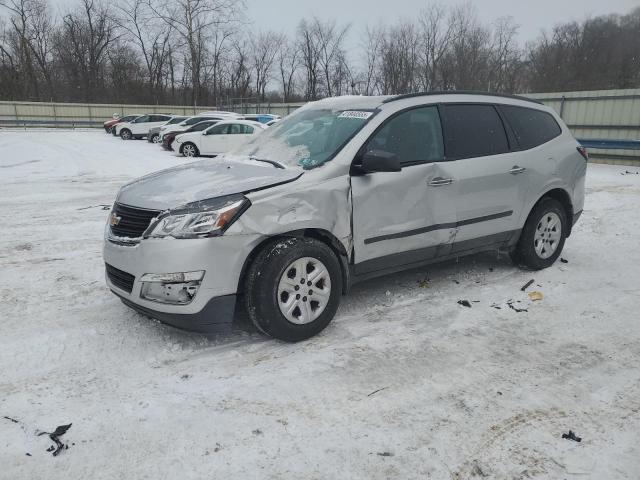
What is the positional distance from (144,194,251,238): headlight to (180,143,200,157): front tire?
17.2 metres

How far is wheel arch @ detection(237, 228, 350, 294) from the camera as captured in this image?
360 cm

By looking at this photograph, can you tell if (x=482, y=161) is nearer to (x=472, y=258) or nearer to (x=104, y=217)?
(x=472, y=258)

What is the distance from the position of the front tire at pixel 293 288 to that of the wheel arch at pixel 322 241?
4cm

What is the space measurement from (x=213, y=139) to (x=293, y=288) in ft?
56.4

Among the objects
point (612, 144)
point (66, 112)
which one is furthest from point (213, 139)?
point (66, 112)

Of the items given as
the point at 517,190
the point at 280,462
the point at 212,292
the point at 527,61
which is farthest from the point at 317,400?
the point at 527,61

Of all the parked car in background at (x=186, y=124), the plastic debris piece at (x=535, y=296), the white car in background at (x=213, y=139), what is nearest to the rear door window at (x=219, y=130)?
the white car in background at (x=213, y=139)

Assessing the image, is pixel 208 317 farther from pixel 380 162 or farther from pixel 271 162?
pixel 380 162

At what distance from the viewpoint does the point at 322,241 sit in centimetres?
395

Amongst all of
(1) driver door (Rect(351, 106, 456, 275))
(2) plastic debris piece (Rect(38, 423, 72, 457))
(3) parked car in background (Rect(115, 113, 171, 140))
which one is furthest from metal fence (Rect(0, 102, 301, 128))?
(2) plastic debris piece (Rect(38, 423, 72, 457))

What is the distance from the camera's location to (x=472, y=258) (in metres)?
6.02

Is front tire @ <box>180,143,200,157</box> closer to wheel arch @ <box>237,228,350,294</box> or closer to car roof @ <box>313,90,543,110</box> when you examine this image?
car roof @ <box>313,90,543,110</box>

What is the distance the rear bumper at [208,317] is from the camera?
11.5 feet

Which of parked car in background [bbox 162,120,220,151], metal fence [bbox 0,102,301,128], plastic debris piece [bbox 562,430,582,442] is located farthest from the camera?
metal fence [bbox 0,102,301,128]
